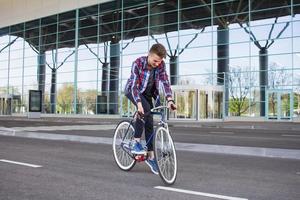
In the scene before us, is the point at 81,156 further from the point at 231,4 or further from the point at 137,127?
the point at 231,4

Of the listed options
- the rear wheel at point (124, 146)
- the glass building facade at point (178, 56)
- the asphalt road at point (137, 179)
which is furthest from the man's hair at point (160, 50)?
the glass building facade at point (178, 56)

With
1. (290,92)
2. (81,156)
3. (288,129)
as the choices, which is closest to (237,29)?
(290,92)

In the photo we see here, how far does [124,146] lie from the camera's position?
21.1 ft

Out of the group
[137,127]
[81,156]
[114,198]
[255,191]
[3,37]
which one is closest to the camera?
[114,198]

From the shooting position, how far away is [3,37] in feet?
170

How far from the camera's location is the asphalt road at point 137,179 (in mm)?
4789

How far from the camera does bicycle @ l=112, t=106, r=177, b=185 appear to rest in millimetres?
5443

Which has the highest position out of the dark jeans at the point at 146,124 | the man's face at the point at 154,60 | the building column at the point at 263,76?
the building column at the point at 263,76

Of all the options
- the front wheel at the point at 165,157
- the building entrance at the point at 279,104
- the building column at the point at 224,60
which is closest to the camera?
the front wheel at the point at 165,157

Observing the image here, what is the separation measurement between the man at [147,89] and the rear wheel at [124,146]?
28 centimetres

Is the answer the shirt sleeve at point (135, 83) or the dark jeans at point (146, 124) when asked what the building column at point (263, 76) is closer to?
the dark jeans at point (146, 124)

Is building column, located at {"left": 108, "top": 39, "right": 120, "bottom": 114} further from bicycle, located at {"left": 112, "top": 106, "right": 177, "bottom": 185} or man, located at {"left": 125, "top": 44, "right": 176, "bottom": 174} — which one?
man, located at {"left": 125, "top": 44, "right": 176, "bottom": 174}

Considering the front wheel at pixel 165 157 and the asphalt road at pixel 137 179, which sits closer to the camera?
the asphalt road at pixel 137 179

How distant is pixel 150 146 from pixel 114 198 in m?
1.45
